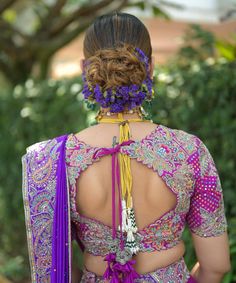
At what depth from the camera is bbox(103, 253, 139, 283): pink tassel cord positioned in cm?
202

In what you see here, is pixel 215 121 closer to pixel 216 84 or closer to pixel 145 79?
pixel 216 84

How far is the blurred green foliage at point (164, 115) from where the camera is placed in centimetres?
398

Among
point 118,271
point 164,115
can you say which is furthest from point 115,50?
point 164,115

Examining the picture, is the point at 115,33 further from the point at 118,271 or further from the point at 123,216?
the point at 118,271

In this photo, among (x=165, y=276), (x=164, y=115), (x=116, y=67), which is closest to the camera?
(x=116, y=67)

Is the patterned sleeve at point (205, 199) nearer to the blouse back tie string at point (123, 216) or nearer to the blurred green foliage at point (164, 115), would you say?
the blouse back tie string at point (123, 216)

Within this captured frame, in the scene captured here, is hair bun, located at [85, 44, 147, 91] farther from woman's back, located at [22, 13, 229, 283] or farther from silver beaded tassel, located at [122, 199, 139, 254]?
silver beaded tassel, located at [122, 199, 139, 254]

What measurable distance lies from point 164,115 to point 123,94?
7.53 feet

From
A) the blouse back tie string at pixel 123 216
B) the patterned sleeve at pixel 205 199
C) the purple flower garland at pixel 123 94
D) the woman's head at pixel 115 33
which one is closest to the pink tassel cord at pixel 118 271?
the blouse back tie string at pixel 123 216

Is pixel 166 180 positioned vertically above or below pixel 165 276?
above

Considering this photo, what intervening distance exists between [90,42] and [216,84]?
209 centimetres

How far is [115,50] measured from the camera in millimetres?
1993

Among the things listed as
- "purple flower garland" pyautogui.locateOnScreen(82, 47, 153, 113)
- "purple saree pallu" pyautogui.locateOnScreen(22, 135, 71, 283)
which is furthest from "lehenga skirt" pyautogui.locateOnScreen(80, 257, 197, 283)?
"purple flower garland" pyautogui.locateOnScreen(82, 47, 153, 113)

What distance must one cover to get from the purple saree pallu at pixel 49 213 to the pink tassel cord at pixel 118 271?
16 centimetres
